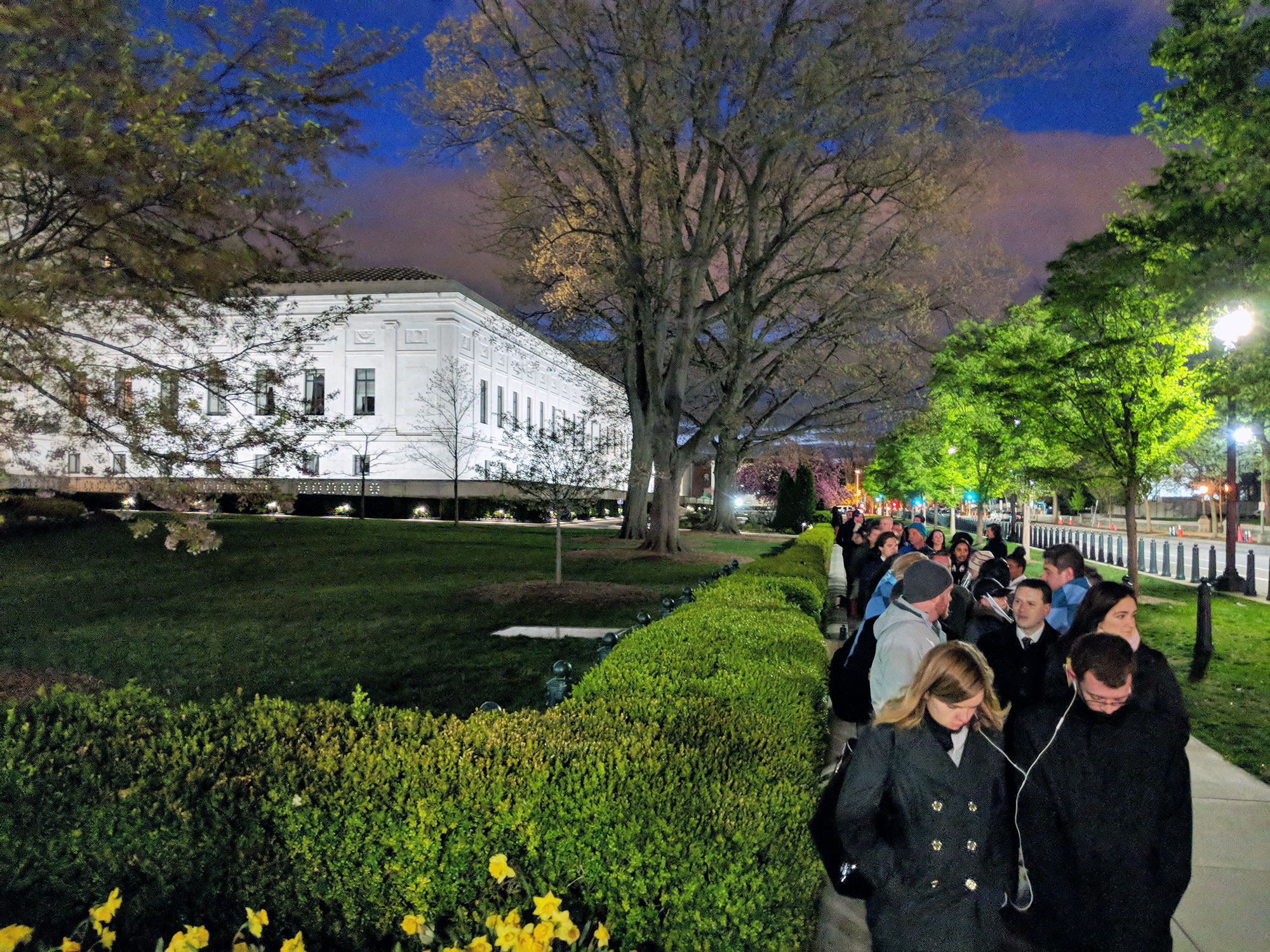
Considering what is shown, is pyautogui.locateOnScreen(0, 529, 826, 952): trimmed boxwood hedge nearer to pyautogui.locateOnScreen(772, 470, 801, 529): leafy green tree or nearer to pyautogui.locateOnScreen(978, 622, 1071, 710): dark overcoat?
pyautogui.locateOnScreen(978, 622, 1071, 710): dark overcoat

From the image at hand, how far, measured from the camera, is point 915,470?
169ft

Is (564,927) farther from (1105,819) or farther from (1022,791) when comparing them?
(1105,819)

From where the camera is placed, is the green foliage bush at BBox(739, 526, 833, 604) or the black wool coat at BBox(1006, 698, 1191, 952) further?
the green foliage bush at BBox(739, 526, 833, 604)

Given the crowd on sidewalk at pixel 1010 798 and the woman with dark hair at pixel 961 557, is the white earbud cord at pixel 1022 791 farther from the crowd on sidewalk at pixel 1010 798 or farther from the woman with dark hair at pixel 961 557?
the woman with dark hair at pixel 961 557

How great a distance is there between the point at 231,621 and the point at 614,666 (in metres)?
9.13

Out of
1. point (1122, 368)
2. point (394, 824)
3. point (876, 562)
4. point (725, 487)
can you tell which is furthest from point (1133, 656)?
point (725, 487)

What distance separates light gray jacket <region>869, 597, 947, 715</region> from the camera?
3.74m

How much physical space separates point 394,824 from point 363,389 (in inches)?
1890

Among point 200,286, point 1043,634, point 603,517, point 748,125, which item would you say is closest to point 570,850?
point 1043,634

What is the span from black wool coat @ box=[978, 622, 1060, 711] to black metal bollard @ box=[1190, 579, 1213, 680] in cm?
681

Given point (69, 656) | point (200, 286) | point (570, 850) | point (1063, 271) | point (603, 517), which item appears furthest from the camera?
point (603, 517)

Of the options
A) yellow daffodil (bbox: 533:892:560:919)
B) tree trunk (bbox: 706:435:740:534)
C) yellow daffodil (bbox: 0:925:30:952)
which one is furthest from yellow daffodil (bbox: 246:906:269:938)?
tree trunk (bbox: 706:435:740:534)

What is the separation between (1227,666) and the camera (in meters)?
11.2

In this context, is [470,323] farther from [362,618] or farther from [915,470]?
[362,618]
